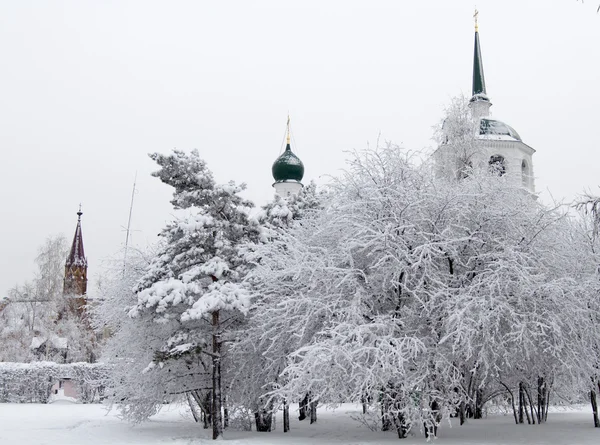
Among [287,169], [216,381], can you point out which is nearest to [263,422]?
[216,381]

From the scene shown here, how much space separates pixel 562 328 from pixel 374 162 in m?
5.50

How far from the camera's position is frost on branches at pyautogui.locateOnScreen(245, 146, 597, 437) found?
12430 mm

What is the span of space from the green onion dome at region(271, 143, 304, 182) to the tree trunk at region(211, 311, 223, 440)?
29.2 m

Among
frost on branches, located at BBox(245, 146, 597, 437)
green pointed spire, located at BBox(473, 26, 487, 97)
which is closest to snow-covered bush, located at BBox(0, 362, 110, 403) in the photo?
frost on branches, located at BBox(245, 146, 597, 437)

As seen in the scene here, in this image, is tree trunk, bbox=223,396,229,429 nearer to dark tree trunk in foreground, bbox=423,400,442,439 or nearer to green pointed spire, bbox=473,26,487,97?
dark tree trunk in foreground, bbox=423,400,442,439

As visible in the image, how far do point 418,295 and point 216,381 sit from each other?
528cm

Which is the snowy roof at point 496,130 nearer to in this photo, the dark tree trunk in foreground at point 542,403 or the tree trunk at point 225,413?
the dark tree trunk in foreground at point 542,403

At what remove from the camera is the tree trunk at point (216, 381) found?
49.1ft

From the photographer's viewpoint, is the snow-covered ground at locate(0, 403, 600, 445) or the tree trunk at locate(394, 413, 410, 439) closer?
the tree trunk at locate(394, 413, 410, 439)

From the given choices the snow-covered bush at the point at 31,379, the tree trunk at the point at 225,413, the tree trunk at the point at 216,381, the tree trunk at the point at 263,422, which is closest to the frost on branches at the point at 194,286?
the tree trunk at the point at 216,381

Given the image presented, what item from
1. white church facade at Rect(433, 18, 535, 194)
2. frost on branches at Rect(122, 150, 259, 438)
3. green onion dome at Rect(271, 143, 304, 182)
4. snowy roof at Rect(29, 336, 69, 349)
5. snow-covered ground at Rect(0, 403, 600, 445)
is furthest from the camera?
green onion dome at Rect(271, 143, 304, 182)

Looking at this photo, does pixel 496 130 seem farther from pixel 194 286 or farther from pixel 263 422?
pixel 194 286

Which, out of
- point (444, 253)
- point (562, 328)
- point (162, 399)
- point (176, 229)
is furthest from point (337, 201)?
point (162, 399)

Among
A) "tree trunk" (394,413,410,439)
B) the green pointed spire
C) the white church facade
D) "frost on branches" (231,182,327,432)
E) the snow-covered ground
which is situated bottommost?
the snow-covered ground
